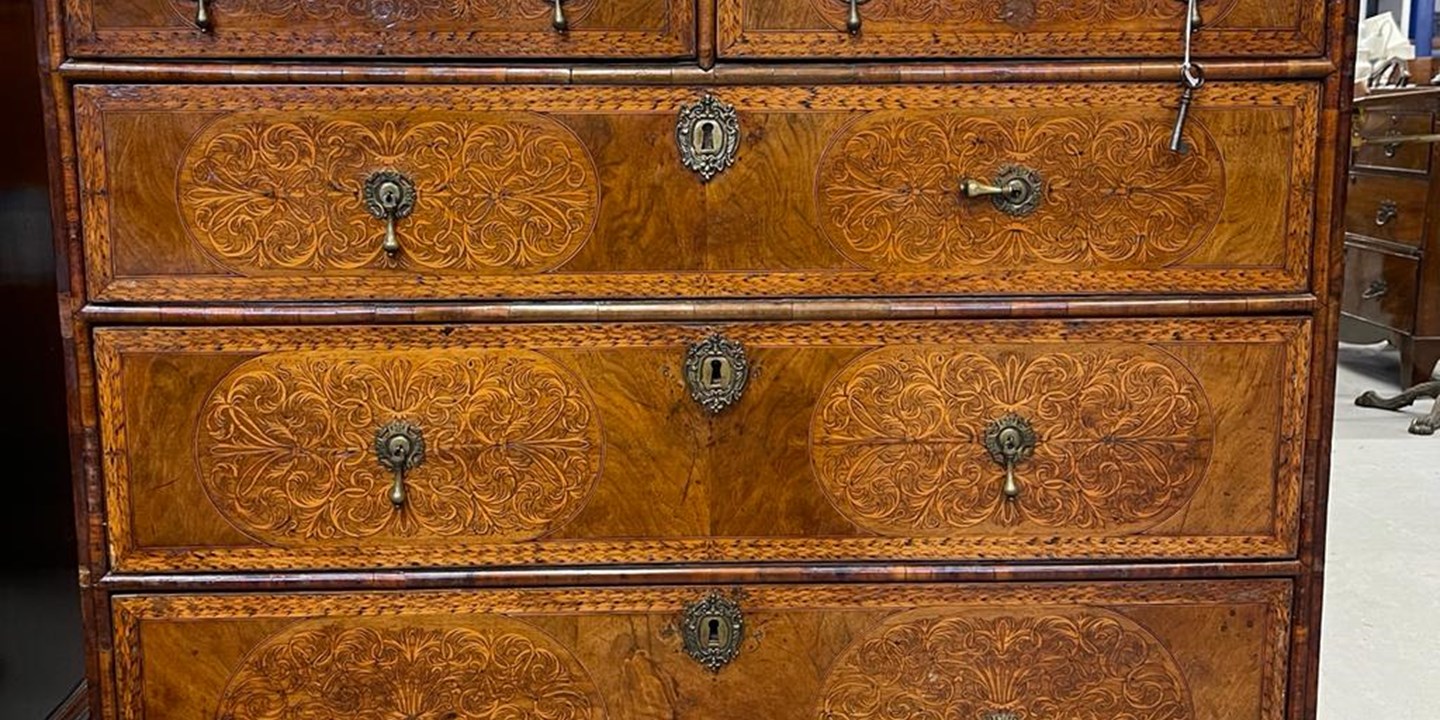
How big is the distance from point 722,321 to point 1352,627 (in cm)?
163

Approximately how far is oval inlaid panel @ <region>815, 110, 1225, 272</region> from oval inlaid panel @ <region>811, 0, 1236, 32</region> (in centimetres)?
9

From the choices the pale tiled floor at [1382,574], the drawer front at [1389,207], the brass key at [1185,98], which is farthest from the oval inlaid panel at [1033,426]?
the drawer front at [1389,207]

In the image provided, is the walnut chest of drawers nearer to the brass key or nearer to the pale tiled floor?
the brass key

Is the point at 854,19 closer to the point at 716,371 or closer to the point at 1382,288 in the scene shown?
the point at 716,371

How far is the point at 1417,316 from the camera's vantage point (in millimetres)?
3986

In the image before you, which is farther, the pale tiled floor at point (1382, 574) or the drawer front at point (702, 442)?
the pale tiled floor at point (1382, 574)

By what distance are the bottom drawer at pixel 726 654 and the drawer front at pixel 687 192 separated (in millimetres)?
347

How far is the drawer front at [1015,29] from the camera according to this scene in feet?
4.35

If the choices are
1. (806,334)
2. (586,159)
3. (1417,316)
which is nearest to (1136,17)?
(806,334)

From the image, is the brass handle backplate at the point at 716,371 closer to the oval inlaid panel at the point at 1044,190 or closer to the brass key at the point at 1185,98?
the oval inlaid panel at the point at 1044,190

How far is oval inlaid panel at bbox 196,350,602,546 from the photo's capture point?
1372 mm

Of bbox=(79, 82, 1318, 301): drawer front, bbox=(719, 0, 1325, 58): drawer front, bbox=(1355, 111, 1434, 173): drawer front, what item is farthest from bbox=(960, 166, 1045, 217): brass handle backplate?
bbox=(1355, 111, 1434, 173): drawer front

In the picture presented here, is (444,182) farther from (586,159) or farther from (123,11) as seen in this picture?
(123,11)

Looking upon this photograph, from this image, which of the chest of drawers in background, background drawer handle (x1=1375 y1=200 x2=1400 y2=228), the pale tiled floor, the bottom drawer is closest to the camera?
the bottom drawer
